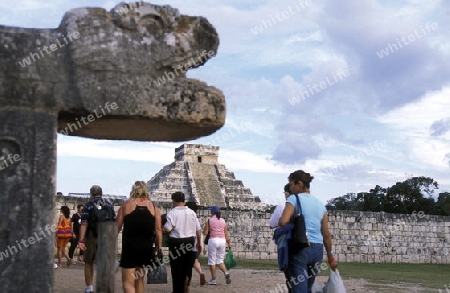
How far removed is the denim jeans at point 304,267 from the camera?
5891 mm

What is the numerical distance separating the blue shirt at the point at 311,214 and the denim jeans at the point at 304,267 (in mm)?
83

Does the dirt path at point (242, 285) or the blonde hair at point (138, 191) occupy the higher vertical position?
the blonde hair at point (138, 191)

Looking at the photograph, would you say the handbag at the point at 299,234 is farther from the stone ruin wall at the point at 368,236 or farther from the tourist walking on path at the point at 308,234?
the stone ruin wall at the point at 368,236

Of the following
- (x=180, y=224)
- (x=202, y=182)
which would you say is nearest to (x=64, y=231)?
(x=180, y=224)

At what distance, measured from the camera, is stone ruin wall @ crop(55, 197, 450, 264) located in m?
21.1

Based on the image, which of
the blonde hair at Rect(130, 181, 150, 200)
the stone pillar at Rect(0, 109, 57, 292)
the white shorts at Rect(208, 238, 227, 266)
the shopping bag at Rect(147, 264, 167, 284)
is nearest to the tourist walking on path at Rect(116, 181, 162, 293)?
the blonde hair at Rect(130, 181, 150, 200)

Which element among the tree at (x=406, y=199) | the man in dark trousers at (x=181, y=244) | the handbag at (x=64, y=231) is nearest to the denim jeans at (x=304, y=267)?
the man in dark trousers at (x=181, y=244)

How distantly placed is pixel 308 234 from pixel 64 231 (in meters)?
8.89

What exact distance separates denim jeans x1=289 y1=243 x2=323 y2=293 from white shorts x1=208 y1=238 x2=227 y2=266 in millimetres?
5185

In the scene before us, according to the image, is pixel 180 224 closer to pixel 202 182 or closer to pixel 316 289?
pixel 316 289

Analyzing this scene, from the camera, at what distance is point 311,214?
6.16m

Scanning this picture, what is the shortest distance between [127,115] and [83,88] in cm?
29

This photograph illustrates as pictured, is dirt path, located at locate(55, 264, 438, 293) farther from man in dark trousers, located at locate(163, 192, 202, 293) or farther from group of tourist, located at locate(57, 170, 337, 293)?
man in dark trousers, located at locate(163, 192, 202, 293)

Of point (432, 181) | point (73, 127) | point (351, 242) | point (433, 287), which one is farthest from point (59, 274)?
point (432, 181)
